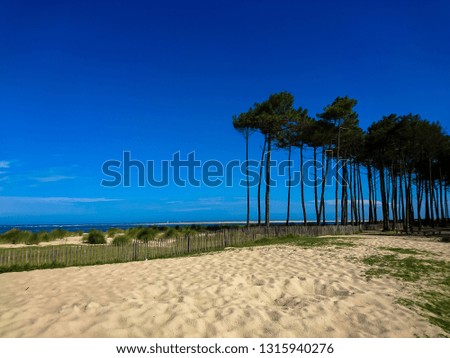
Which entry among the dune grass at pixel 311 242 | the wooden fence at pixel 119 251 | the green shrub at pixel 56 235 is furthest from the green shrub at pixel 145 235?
the dune grass at pixel 311 242

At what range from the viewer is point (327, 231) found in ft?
82.0

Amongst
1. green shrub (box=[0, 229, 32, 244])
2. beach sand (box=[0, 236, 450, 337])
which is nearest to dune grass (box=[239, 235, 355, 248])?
beach sand (box=[0, 236, 450, 337])

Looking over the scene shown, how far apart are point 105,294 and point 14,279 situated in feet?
13.1

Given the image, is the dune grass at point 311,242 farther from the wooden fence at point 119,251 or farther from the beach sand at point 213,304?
the beach sand at point 213,304

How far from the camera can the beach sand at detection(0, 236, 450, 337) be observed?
4.27 meters

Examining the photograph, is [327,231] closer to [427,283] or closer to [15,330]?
[427,283]

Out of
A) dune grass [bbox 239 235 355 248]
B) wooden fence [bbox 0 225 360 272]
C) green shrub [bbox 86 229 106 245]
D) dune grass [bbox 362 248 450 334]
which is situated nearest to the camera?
dune grass [bbox 362 248 450 334]

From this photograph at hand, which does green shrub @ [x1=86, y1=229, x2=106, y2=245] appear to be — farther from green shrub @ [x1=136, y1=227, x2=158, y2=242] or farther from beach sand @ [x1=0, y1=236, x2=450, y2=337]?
beach sand @ [x1=0, y1=236, x2=450, y2=337]

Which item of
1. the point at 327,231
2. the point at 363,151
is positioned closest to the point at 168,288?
the point at 327,231

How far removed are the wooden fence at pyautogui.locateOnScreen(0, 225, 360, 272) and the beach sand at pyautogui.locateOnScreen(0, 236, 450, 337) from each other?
Answer: 9.12 feet

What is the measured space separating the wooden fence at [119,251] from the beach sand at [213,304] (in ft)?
9.12
